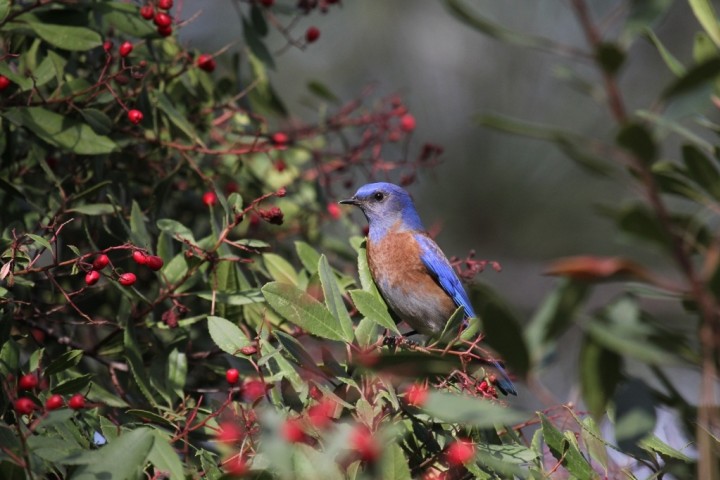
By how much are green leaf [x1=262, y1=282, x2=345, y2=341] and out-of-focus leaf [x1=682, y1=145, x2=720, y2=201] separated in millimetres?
1089

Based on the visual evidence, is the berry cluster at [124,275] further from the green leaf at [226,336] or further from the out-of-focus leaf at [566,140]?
the out-of-focus leaf at [566,140]

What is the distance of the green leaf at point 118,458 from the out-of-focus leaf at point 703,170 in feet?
3.94

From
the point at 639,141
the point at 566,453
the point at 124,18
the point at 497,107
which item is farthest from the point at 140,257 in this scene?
the point at 497,107

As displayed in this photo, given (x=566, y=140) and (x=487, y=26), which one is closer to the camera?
(x=566, y=140)

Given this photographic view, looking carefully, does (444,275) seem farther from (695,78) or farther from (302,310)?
(695,78)

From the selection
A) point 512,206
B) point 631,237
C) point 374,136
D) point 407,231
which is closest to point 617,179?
point 631,237

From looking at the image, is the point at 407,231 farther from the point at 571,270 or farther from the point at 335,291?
the point at 571,270

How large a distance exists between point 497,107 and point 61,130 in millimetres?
4807

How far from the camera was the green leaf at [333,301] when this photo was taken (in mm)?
2459

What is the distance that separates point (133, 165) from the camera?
3135 mm

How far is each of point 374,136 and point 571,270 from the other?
260cm

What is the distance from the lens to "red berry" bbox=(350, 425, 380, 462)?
1901 millimetres

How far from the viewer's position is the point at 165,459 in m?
1.94

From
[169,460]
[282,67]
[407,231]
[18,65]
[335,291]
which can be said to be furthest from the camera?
[282,67]
